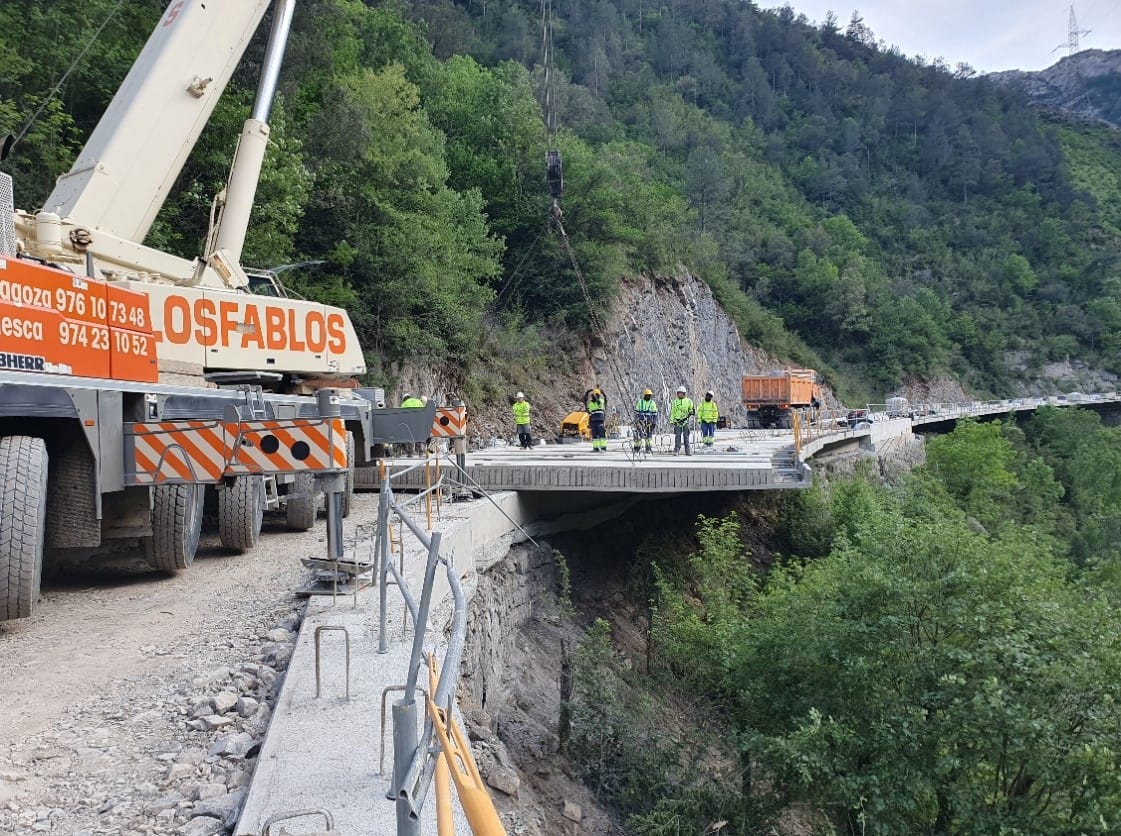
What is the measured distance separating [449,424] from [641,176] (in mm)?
42541

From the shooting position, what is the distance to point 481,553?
10.9 meters

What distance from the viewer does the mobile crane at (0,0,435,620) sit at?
613 centimetres

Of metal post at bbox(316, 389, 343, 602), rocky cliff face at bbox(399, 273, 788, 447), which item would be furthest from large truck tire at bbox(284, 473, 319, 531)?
rocky cliff face at bbox(399, 273, 788, 447)

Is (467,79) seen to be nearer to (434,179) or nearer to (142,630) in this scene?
(434,179)

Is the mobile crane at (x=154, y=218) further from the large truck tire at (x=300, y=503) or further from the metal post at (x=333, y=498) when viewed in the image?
the metal post at (x=333, y=498)

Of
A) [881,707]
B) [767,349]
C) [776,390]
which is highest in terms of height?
[767,349]

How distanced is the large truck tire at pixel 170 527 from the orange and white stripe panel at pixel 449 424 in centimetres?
575

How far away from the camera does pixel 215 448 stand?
6891 millimetres

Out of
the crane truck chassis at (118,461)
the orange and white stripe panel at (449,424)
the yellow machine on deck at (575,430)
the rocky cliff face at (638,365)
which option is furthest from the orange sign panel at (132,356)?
the yellow machine on deck at (575,430)

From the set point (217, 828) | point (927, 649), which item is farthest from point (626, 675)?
point (217, 828)

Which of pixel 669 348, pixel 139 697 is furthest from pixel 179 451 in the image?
pixel 669 348

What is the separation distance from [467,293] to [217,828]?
2505cm

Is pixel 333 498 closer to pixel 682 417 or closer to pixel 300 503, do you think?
pixel 300 503

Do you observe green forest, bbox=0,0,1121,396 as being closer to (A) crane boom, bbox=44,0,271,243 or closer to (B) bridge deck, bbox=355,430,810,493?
(A) crane boom, bbox=44,0,271,243
